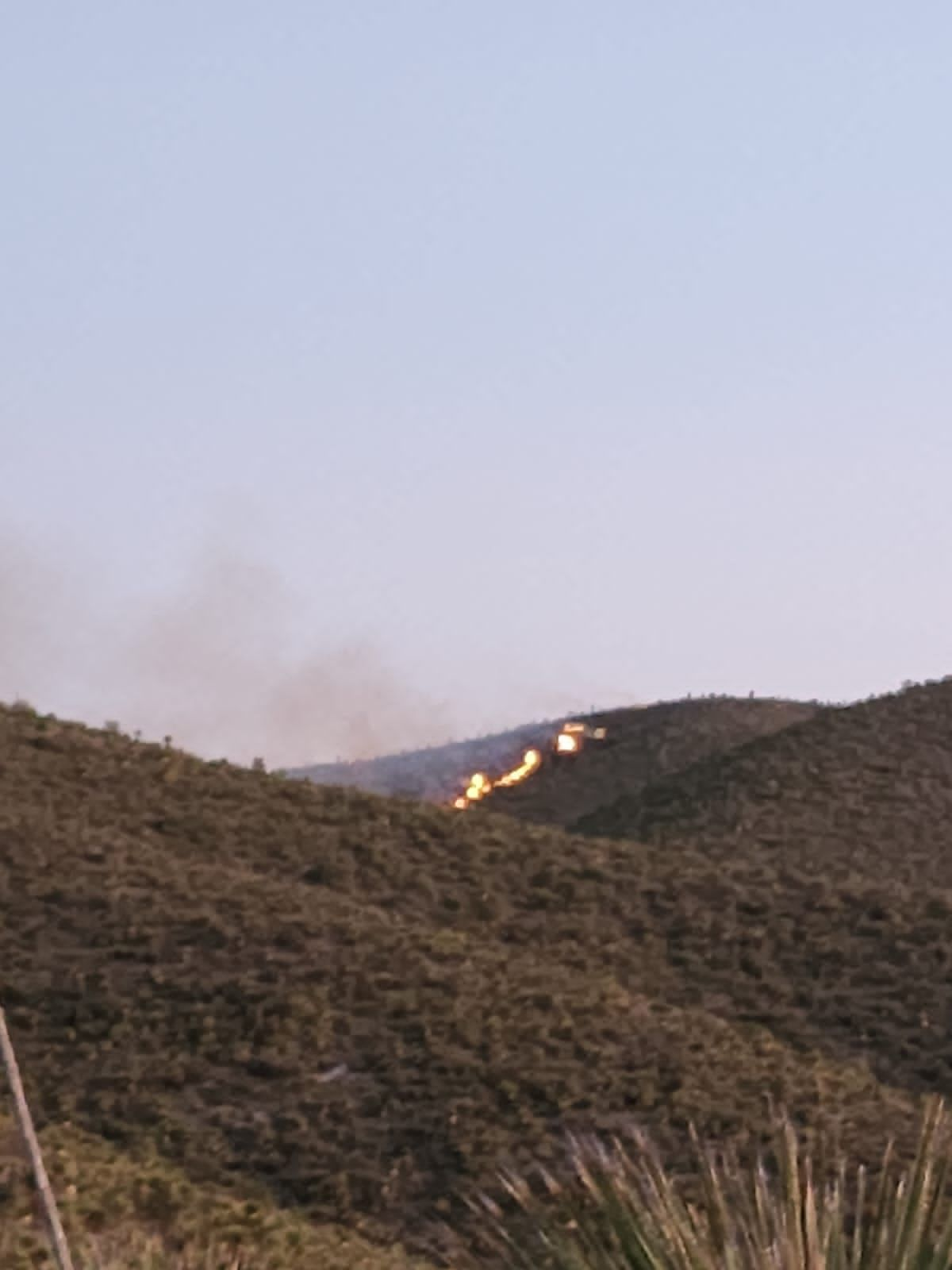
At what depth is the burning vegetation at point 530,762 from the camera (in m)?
78.1

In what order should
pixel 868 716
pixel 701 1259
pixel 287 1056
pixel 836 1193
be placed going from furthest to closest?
pixel 868 716, pixel 287 1056, pixel 836 1193, pixel 701 1259

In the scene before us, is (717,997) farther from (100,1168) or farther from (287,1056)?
(100,1168)

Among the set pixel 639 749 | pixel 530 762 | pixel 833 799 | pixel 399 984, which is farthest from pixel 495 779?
pixel 399 984

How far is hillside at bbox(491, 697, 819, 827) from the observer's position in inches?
2945

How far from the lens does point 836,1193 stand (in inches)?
251

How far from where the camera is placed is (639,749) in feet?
262

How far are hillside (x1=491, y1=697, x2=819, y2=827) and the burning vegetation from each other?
440mm

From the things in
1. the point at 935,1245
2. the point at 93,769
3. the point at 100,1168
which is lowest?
the point at 935,1245

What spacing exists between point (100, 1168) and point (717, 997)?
38.5 feet

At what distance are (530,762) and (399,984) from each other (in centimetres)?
5407

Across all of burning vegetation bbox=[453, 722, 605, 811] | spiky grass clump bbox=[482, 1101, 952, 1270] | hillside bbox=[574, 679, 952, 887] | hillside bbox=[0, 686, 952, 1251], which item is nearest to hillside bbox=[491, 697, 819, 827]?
burning vegetation bbox=[453, 722, 605, 811]

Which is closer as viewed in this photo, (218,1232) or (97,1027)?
(218,1232)

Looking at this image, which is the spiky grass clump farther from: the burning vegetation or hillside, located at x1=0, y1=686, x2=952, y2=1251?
the burning vegetation

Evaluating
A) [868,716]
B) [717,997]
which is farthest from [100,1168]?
[868,716]
